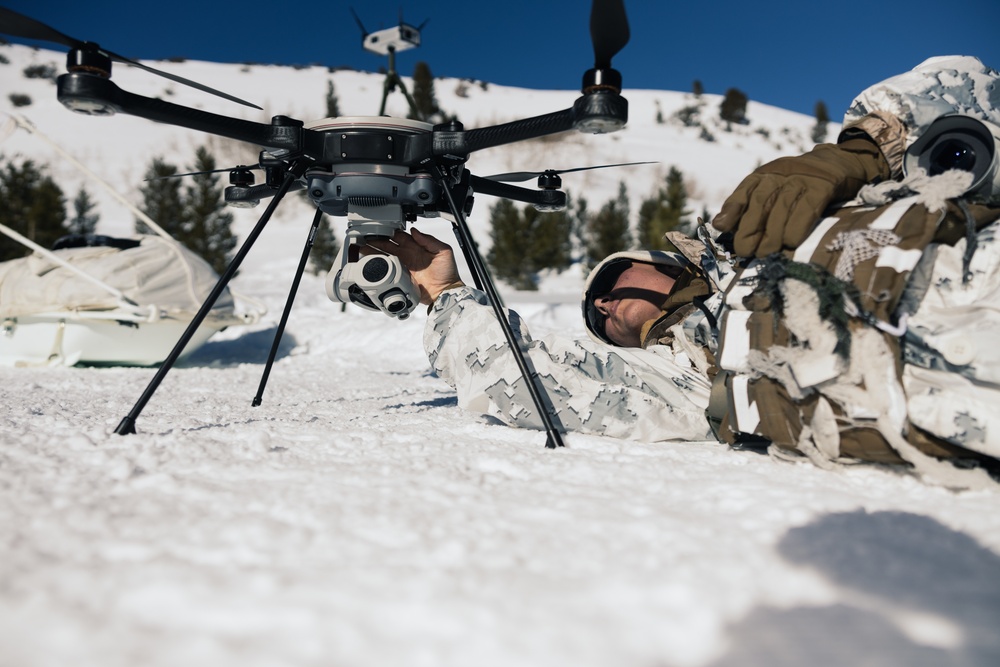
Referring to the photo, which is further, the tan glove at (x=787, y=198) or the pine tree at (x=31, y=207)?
the pine tree at (x=31, y=207)

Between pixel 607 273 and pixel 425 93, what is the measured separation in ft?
78.8

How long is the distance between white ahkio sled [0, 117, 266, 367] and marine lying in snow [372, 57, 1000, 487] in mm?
2143

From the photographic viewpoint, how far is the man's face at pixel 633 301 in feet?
4.36

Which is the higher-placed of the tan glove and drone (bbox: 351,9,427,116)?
drone (bbox: 351,9,427,116)

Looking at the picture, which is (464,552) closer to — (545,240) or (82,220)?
(545,240)

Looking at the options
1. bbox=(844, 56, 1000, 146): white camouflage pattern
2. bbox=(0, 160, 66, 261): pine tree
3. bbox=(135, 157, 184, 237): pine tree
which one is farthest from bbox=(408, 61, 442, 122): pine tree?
bbox=(844, 56, 1000, 146): white camouflage pattern

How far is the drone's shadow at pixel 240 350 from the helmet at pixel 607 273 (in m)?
2.01

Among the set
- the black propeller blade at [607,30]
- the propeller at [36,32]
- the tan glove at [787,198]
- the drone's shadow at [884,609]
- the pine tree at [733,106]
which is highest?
the pine tree at [733,106]

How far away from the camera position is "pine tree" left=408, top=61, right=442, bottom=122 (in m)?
22.8

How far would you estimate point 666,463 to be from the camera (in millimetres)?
790

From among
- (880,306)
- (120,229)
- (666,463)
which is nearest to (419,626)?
(666,463)

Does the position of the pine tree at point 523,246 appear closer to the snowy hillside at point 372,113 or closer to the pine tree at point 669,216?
the snowy hillside at point 372,113

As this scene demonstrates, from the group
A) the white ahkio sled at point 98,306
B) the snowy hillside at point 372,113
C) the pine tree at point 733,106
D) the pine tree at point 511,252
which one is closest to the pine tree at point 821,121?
the snowy hillside at point 372,113

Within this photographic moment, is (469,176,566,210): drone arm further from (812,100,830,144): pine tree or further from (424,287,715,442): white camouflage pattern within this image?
(812,100,830,144): pine tree
